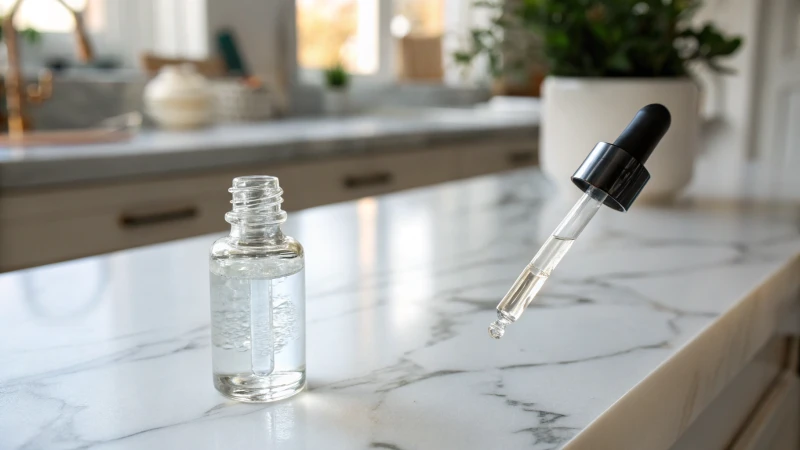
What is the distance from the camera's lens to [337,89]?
298 cm

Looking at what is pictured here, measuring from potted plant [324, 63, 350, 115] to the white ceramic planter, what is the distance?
1951mm

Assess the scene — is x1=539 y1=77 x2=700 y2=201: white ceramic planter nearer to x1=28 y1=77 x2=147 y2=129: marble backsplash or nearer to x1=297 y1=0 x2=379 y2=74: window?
x1=28 y1=77 x2=147 y2=129: marble backsplash

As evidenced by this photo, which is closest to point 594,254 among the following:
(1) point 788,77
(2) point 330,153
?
(2) point 330,153

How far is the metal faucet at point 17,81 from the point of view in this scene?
1788 mm

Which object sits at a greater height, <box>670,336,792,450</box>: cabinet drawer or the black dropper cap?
the black dropper cap

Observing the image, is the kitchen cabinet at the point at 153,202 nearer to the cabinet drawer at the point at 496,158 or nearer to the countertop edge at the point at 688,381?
the cabinet drawer at the point at 496,158

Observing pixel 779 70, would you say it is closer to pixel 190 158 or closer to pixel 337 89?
pixel 337 89

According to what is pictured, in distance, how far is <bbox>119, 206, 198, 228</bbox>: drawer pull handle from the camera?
1542 mm

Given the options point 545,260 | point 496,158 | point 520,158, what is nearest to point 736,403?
point 545,260

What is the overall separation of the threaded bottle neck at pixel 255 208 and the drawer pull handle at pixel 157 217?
3.94 ft

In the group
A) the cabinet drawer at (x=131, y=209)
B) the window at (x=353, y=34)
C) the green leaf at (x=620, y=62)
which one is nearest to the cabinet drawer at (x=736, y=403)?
the green leaf at (x=620, y=62)

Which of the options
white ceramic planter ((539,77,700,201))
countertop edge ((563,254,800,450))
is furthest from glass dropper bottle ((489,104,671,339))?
white ceramic planter ((539,77,700,201))

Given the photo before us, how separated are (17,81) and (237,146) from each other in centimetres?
59

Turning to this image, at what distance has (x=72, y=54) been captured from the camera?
239 centimetres
